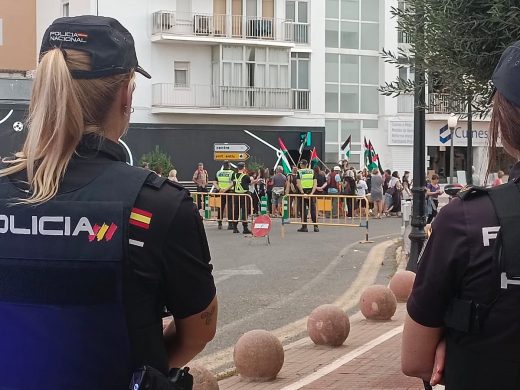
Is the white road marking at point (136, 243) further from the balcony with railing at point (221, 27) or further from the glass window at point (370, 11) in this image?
the glass window at point (370, 11)

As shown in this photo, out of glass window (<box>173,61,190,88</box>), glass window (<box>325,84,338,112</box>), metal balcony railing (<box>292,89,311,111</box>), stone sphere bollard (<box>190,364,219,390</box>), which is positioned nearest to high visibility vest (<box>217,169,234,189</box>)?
glass window (<box>173,61,190,88</box>)

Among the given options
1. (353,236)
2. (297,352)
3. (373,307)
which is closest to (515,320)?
(297,352)

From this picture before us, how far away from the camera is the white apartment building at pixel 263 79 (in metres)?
38.8

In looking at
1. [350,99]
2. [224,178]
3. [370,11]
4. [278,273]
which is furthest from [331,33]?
[278,273]

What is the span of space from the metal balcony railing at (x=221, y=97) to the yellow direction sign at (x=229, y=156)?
237cm

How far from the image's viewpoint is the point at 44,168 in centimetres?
220

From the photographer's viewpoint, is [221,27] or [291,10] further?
[291,10]

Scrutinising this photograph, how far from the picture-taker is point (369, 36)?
44219mm

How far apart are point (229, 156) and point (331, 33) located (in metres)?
9.39

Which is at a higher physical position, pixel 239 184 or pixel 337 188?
pixel 239 184

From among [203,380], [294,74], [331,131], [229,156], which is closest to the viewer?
[203,380]

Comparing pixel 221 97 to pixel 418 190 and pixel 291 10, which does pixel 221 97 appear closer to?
pixel 291 10

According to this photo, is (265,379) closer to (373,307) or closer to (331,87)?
(373,307)

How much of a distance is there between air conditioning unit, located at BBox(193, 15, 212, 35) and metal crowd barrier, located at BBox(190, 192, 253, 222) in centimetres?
1779
